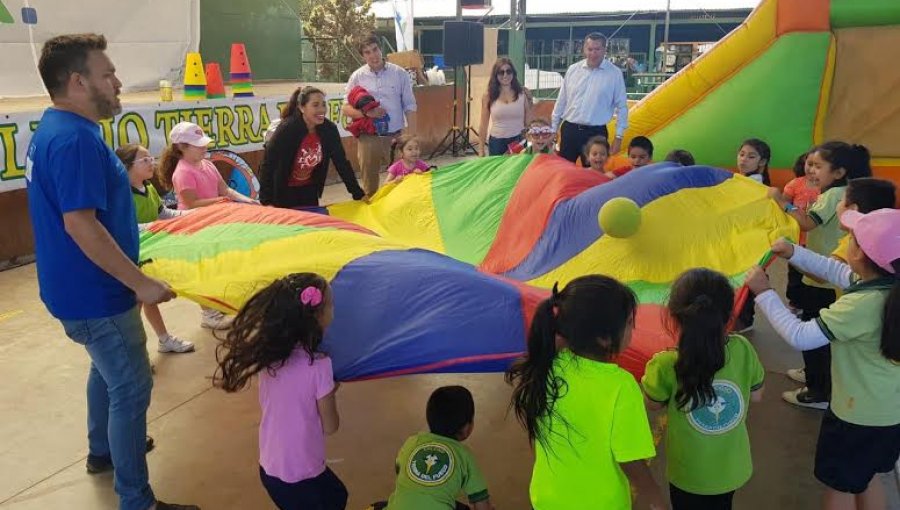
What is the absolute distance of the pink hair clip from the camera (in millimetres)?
2023

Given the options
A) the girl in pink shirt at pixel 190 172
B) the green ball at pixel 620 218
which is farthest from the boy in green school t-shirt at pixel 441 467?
the girl in pink shirt at pixel 190 172

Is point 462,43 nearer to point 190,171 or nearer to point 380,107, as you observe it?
point 380,107

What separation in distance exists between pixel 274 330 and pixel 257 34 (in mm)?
11512

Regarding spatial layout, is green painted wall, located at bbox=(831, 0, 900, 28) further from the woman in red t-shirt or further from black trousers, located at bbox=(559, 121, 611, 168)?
the woman in red t-shirt

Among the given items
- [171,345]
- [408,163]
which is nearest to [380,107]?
[408,163]

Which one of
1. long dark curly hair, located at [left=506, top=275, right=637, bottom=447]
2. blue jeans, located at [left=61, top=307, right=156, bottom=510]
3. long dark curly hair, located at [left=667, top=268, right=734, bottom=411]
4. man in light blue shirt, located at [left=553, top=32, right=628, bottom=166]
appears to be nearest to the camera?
long dark curly hair, located at [left=506, top=275, right=637, bottom=447]

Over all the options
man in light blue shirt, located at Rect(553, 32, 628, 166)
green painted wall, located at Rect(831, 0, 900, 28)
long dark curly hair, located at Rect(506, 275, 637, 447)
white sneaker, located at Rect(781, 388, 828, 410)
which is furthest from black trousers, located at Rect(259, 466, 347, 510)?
green painted wall, located at Rect(831, 0, 900, 28)

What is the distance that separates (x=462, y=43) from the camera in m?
11.9

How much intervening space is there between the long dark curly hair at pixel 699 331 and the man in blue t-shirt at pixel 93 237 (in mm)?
1494

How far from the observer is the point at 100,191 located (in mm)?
2094

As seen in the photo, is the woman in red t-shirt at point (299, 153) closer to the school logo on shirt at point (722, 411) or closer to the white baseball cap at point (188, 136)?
the white baseball cap at point (188, 136)

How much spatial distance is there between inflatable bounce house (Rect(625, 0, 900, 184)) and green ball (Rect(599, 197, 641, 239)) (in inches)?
123

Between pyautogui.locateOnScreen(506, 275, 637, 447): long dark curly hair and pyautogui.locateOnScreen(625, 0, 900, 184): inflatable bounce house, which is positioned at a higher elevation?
pyautogui.locateOnScreen(625, 0, 900, 184): inflatable bounce house

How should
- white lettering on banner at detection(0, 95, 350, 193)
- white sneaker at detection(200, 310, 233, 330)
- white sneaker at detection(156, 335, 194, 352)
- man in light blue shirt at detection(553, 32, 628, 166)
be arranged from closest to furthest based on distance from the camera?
1. white sneaker at detection(156, 335, 194, 352)
2. white sneaker at detection(200, 310, 233, 330)
3. white lettering on banner at detection(0, 95, 350, 193)
4. man in light blue shirt at detection(553, 32, 628, 166)
